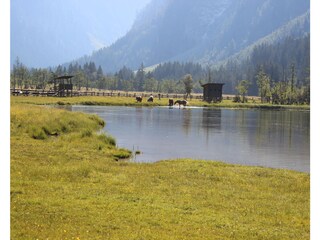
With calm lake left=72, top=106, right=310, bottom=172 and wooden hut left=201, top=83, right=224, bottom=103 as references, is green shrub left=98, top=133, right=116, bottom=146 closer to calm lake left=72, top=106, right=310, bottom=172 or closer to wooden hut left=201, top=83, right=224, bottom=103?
calm lake left=72, top=106, right=310, bottom=172

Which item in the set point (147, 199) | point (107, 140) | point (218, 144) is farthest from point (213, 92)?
point (147, 199)

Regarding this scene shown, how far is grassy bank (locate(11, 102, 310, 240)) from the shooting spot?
46.9 ft

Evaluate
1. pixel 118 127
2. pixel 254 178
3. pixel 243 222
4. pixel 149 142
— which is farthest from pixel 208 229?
pixel 118 127

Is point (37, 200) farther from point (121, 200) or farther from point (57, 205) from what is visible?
point (121, 200)

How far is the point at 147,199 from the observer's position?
1833 cm

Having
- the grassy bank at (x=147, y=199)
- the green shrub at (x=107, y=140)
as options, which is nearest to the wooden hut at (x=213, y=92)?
the green shrub at (x=107, y=140)

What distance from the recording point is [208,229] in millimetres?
14680

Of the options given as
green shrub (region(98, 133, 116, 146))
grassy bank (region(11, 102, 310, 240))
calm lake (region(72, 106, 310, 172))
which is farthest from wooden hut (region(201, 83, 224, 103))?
grassy bank (region(11, 102, 310, 240))

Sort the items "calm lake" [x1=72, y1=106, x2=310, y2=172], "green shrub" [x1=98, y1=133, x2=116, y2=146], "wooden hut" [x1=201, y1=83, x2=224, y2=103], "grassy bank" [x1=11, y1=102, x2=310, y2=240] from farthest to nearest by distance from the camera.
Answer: "wooden hut" [x1=201, y1=83, x2=224, y2=103] < "green shrub" [x1=98, y1=133, x2=116, y2=146] < "calm lake" [x1=72, y1=106, x2=310, y2=172] < "grassy bank" [x1=11, y1=102, x2=310, y2=240]

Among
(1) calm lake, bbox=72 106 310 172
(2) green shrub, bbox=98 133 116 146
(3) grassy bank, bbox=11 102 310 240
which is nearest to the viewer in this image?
(3) grassy bank, bbox=11 102 310 240

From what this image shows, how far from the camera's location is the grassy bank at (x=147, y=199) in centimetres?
1430

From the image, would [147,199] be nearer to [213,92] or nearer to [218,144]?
[218,144]

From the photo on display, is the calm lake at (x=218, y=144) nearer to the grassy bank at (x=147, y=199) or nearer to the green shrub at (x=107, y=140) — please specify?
the green shrub at (x=107, y=140)

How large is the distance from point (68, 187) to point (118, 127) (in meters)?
38.0
